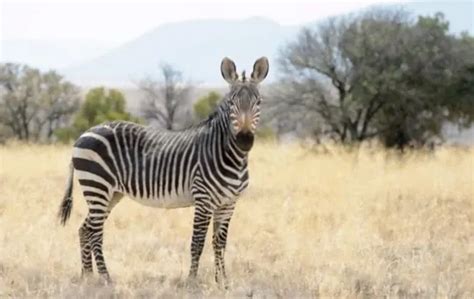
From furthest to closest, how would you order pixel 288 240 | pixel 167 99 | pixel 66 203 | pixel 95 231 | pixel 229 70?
pixel 167 99, pixel 288 240, pixel 66 203, pixel 95 231, pixel 229 70

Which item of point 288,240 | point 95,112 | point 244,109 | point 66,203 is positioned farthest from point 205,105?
point 244,109

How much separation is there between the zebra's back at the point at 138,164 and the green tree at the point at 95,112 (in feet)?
63.1

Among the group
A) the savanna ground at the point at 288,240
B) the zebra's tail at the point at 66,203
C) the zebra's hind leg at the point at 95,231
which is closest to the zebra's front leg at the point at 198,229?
the savanna ground at the point at 288,240

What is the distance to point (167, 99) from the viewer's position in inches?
1248

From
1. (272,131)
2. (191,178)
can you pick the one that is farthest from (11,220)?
(272,131)

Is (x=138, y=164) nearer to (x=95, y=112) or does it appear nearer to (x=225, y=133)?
(x=225, y=133)

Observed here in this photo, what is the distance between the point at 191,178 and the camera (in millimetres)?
6730

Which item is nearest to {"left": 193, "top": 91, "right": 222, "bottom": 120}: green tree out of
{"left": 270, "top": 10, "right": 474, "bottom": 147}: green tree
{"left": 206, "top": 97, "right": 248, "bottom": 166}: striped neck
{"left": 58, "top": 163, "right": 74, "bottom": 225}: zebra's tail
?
{"left": 270, "top": 10, "right": 474, "bottom": 147}: green tree

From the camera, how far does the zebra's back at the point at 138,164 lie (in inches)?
269

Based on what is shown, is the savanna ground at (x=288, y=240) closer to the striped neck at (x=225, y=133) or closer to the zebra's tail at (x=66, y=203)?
the zebra's tail at (x=66, y=203)

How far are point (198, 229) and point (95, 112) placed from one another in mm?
21619

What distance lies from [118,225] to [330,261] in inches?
120

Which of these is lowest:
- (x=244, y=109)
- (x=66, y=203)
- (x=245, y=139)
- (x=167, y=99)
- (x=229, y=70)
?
(x=66, y=203)

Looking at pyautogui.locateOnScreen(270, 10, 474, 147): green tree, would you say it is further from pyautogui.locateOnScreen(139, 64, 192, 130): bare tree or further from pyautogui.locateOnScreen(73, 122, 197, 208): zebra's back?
pyautogui.locateOnScreen(73, 122, 197, 208): zebra's back
